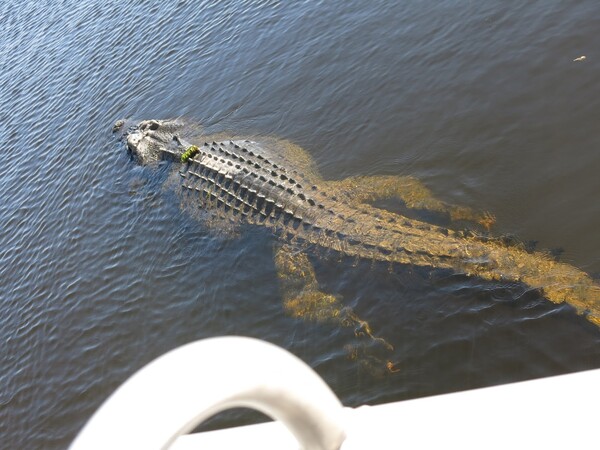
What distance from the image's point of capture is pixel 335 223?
8609 mm

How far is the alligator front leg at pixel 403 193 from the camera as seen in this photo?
817 centimetres

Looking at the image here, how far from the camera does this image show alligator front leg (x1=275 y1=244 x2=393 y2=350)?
7664mm

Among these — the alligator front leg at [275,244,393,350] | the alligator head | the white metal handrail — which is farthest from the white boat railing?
the alligator head

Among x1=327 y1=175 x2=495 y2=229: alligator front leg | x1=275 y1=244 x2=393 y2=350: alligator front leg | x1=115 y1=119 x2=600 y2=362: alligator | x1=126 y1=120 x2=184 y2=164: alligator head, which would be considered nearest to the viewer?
x1=115 y1=119 x2=600 y2=362: alligator

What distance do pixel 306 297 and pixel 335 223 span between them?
3.83 ft

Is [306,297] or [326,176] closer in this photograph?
[306,297]

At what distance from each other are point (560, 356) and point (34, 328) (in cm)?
875

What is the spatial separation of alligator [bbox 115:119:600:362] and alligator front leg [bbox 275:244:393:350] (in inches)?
0.6

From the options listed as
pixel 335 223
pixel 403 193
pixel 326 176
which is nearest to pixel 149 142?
pixel 326 176

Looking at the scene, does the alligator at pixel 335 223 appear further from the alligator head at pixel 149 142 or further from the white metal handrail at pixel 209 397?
the white metal handrail at pixel 209 397

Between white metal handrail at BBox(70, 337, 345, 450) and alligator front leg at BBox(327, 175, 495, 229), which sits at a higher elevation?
white metal handrail at BBox(70, 337, 345, 450)

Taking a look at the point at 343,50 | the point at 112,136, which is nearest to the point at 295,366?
the point at 343,50

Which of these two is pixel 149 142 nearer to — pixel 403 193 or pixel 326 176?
pixel 326 176

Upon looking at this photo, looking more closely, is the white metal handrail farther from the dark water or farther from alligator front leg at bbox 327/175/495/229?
alligator front leg at bbox 327/175/495/229
